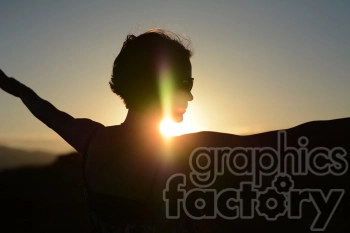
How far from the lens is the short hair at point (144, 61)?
270 centimetres

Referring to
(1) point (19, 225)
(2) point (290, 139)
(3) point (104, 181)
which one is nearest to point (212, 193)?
(3) point (104, 181)

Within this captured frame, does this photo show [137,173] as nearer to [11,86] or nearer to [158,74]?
[158,74]

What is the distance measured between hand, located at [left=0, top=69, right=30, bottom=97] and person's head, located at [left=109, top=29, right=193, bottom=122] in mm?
904

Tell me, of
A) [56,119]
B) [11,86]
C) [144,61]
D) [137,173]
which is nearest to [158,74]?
[144,61]

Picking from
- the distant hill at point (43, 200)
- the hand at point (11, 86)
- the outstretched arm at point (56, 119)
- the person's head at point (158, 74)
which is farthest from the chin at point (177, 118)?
the distant hill at point (43, 200)

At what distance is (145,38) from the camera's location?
2781 millimetres

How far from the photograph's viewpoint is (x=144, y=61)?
274 centimetres

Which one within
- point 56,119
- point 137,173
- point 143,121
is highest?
point 56,119

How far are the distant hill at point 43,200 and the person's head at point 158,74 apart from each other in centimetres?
1138

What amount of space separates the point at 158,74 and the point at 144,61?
12 centimetres

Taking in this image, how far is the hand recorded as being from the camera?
3.40 metres

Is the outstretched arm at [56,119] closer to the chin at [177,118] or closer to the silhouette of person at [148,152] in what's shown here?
the silhouette of person at [148,152]

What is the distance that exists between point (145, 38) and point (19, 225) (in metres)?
13.6

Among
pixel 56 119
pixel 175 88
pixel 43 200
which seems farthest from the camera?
pixel 43 200
